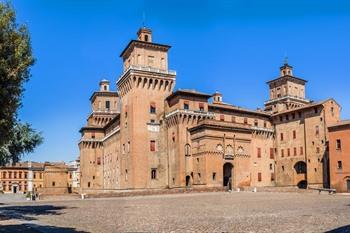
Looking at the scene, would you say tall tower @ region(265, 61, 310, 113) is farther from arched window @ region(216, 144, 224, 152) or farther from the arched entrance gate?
arched window @ region(216, 144, 224, 152)

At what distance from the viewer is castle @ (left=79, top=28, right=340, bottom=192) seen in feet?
202

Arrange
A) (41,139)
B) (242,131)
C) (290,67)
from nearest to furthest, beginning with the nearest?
(41,139)
(242,131)
(290,67)

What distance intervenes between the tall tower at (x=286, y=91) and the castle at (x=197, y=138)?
19.0 metres

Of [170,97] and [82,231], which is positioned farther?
[170,97]

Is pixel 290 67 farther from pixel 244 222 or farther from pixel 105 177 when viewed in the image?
pixel 244 222

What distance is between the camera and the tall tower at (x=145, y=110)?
64.5 meters

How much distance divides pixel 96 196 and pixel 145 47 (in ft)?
88.7

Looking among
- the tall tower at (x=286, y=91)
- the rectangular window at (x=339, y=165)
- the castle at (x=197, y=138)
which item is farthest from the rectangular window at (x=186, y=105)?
the tall tower at (x=286, y=91)

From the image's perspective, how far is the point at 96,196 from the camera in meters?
50.2

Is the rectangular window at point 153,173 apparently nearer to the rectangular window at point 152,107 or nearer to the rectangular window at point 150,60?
the rectangular window at point 152,107

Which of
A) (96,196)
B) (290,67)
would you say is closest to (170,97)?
(96,196)

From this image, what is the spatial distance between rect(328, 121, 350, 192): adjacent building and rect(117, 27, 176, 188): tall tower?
2505 centimetres

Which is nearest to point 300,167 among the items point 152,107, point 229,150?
point 229,150

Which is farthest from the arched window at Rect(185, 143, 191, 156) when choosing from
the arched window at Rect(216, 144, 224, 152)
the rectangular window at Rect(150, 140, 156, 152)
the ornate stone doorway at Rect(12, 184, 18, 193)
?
the ornate stone doorway at Rect(12, 184, 18, 193)
